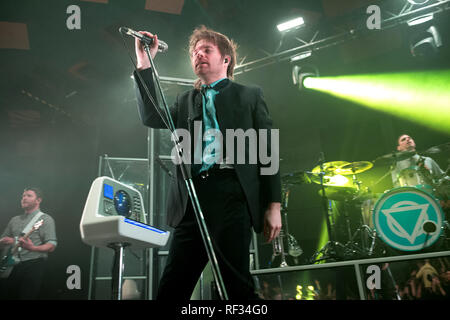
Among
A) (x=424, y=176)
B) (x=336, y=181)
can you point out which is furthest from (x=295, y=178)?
(x=424, y=176)

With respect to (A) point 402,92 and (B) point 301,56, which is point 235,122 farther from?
(A) point 402,92

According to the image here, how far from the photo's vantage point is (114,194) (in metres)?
1.95

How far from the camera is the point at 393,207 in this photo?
11.7 feet

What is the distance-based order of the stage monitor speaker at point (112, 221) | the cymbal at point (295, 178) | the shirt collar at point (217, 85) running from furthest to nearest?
the cymbal at point (295, 178)
the stage monitor speaker at point (112, 221)
the shirt collar at point (217, 85)

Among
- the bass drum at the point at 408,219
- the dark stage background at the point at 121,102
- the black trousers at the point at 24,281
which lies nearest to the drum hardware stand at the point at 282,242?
the bass drum at the point at 408,219

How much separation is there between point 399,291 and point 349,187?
86.2 inches

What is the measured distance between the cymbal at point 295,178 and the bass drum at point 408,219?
2.96 feet

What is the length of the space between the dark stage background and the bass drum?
2603mm

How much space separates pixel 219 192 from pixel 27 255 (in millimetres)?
4031

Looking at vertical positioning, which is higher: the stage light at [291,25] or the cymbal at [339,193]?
the stage light at [291,25]

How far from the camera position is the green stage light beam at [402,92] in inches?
236

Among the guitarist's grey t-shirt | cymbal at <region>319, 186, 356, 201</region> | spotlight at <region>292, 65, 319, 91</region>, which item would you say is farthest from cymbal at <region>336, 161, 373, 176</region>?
the guitarist's grey t-shirt

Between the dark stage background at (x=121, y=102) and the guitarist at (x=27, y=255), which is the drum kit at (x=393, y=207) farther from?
the guitarist at (x=27, y=255)

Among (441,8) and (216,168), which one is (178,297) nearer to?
(216,168)
